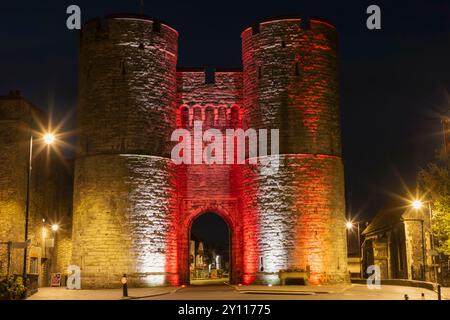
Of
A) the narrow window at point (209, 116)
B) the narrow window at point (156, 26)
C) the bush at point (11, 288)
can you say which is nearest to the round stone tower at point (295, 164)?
the narrow window at point (209, 116)

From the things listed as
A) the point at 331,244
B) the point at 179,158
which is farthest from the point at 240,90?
the point at 331,244

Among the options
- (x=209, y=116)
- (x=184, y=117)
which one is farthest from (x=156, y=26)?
(x=209, y=116)

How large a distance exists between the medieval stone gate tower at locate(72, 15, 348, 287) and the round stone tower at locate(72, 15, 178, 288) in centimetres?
4

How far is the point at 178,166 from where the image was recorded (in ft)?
99.6

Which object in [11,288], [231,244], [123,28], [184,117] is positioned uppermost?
[123,28]

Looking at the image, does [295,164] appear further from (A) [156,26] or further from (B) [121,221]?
(A) [156,26]

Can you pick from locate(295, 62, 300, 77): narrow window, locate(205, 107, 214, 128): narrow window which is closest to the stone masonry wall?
locate(205, 107, 214, 128): narrow window

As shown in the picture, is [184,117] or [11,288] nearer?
[11,288]

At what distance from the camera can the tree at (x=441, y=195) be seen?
28.1 metres

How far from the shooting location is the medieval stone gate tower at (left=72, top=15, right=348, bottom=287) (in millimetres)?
27922

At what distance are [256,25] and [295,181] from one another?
23.2ft

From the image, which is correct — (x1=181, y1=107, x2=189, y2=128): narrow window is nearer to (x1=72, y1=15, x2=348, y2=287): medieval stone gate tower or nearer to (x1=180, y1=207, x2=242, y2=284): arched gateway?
(x1=72, y1=15, x2=348, y2=287): medieval stone gate tower

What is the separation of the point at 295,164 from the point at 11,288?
512 inches

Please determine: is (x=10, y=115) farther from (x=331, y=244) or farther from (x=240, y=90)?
(x=331, y=244)
